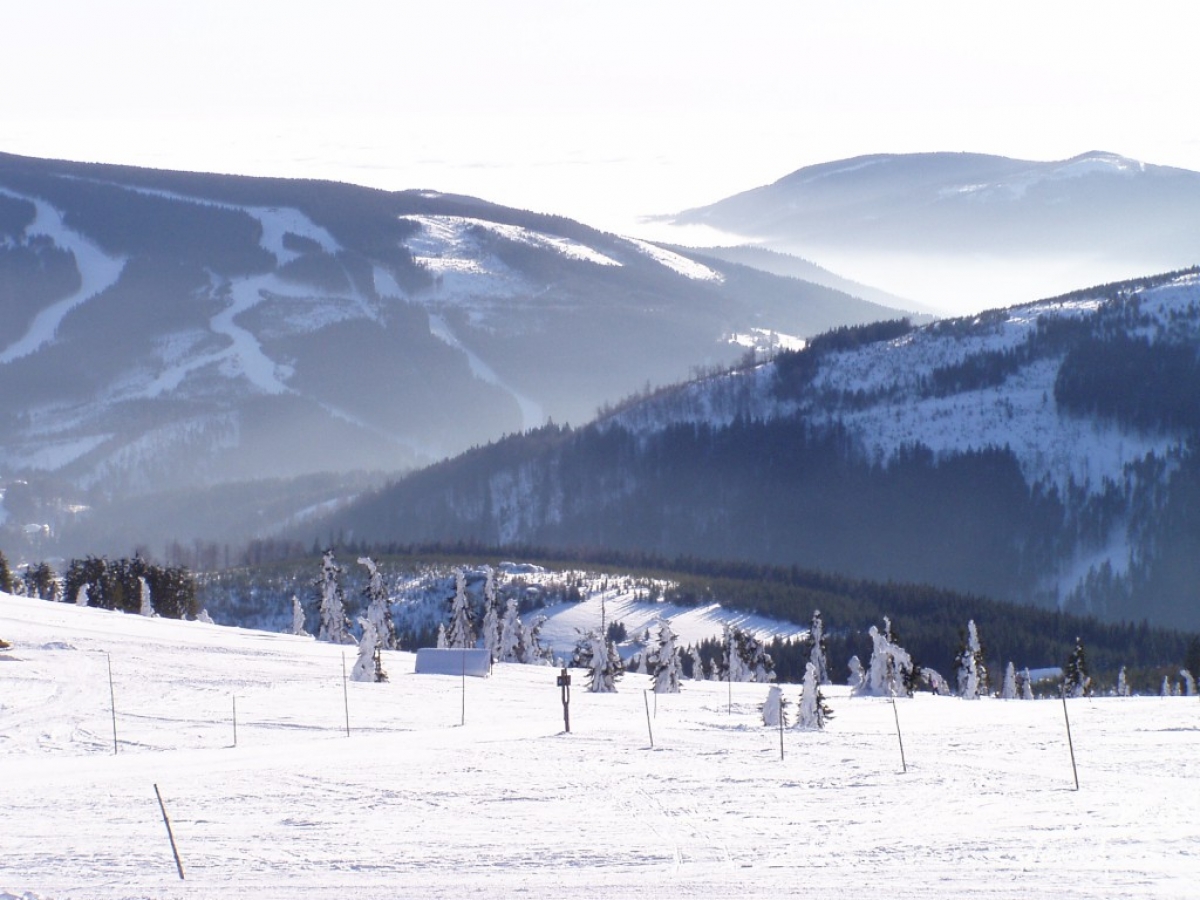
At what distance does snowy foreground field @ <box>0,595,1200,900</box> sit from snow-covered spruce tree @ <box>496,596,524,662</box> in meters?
53.0

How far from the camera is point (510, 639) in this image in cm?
13012

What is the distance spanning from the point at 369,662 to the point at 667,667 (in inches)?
709

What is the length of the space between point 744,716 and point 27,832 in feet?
124

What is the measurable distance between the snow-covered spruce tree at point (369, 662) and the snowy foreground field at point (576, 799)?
10.0 meters

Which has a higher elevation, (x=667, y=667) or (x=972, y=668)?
(x=667, y=667)

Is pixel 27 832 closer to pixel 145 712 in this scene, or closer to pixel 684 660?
pixel 145 712

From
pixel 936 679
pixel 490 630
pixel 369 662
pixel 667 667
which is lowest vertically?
pixel 936 679

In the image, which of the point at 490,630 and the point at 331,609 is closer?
the point at 490,630

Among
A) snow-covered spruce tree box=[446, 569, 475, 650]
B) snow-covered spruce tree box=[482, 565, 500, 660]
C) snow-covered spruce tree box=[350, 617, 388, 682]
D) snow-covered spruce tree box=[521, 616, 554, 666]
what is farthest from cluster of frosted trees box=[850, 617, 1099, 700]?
snow-covered spruce tree box=[446, 569, 475, 650]

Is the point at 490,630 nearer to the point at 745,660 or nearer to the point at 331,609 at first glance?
the point at 331,609

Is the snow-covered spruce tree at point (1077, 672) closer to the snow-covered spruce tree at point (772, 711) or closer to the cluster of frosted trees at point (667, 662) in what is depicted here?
the cluster of frosted trees at point (667, 662)

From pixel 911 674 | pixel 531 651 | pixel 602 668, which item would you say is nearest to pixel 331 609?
pixel 531 651

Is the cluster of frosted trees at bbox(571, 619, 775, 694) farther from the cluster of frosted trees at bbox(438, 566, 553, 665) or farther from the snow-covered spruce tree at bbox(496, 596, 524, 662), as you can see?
the snow-covered spruce tree at bbox(496, 596, 524, 662)

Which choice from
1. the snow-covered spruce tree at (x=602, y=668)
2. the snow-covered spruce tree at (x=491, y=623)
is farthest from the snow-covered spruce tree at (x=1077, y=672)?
the snow-covered spruce tree at (x=491, y=623)
